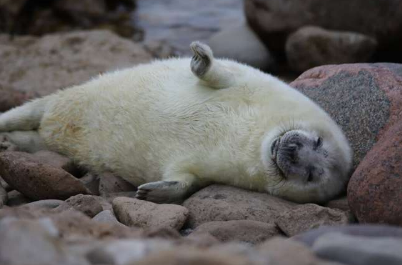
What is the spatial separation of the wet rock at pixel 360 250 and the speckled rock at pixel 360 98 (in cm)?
229

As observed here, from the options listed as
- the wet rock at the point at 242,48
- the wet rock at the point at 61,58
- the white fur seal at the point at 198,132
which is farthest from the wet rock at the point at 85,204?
the wet rock at the point at 242,48

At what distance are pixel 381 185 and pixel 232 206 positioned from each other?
993 mm

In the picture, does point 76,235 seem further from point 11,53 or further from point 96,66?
point 11,53

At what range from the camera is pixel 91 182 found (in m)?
5.28

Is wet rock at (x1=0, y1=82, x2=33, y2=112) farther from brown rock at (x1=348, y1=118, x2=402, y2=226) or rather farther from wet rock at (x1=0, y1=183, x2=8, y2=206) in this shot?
brown rock at (x1=348, y1=118, x2=402, y2=226)

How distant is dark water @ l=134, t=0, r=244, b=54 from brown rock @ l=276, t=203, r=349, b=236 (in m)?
6.64

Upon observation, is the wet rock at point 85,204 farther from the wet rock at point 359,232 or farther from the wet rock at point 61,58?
the wet rock at point 61,58

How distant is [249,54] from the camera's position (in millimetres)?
10242

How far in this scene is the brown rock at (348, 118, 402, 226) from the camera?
3.92 m

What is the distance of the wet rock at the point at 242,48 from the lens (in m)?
10.2

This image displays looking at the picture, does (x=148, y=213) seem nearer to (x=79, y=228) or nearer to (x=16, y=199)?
(x=16, y=199)

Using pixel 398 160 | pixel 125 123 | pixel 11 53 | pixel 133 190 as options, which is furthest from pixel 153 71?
pixel 11 53

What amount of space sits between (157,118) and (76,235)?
96.4 inches

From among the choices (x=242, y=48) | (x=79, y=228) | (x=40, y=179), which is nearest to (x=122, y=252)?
(x=79, y=228)
